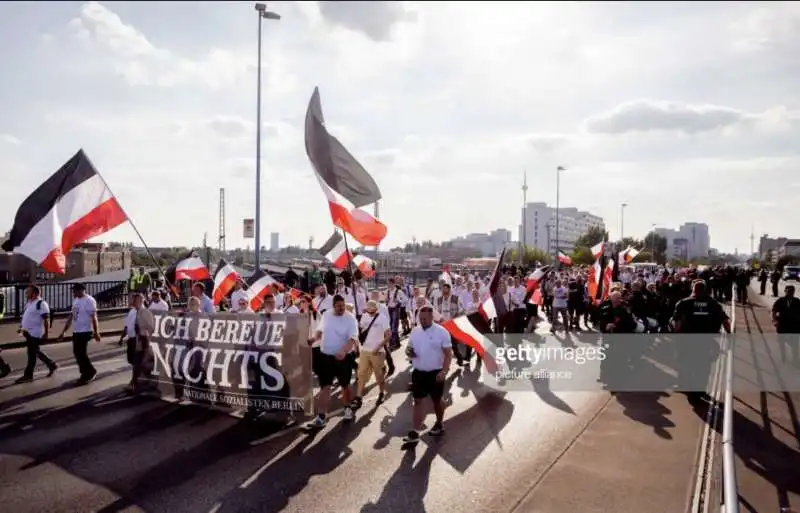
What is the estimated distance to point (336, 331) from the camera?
8.93 m

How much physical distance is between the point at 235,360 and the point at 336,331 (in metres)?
1.60

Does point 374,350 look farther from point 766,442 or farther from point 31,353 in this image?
point 31,353

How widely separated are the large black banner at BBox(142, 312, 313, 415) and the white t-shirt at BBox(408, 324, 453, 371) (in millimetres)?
1623

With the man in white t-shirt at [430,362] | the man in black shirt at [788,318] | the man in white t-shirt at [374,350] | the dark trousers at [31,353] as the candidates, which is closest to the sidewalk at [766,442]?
the man in black shirt at [788,318]

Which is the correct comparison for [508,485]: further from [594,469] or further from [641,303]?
→ [641,303]

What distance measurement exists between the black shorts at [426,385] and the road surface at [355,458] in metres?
0.59

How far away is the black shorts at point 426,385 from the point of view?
8047 millimetres

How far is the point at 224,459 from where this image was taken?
282 inches

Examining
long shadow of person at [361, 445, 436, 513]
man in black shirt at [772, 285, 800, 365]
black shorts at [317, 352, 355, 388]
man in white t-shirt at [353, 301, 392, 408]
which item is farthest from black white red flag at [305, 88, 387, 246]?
man in black shirt at [772, 285, 800, 365]

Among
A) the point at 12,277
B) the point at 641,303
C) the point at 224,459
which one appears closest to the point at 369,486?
the point at 224,459

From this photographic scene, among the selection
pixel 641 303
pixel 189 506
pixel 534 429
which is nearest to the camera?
pixel 189 506

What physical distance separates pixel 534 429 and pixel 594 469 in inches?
67.3

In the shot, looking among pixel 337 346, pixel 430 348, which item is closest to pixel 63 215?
pixel 337 346

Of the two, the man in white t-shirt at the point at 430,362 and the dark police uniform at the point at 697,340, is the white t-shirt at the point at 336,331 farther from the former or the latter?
the dark police uniform at the point at 697,340
